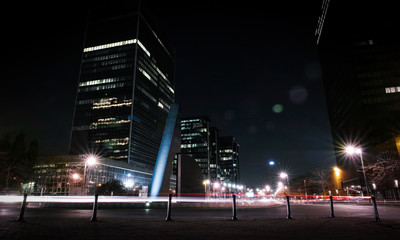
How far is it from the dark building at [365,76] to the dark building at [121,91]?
3664 inches

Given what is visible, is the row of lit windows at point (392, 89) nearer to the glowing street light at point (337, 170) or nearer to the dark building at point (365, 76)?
the dark building at point (365, 76)

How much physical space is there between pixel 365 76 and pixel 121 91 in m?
110

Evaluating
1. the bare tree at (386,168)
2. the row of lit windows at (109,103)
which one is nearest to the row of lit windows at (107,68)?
the row of lit windows at (109,103)

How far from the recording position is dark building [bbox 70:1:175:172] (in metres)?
132

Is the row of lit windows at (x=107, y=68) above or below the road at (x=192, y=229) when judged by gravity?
above

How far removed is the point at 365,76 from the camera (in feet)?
256

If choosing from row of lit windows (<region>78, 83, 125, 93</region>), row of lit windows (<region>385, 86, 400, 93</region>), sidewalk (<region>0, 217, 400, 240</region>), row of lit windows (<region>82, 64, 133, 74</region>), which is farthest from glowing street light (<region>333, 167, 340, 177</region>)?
row of lit windows (<region>82, 64, 133, 74</region>)

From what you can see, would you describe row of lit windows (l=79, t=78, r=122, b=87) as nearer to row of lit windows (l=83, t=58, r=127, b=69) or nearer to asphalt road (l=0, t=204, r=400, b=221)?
row of lit windows (l=83, t=58, r=127, b=69)

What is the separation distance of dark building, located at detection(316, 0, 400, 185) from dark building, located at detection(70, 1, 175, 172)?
9307 centimetres

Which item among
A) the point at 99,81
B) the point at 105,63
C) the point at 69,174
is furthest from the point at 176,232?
the point at 105,63

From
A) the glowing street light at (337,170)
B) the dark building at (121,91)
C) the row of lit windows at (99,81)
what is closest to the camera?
the glowing street light at (337,170)

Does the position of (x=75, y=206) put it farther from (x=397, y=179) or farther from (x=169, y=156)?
(x=397, y=179)

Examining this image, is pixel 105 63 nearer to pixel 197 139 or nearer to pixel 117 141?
pixel 117 141

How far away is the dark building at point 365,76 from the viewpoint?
7350 cm
